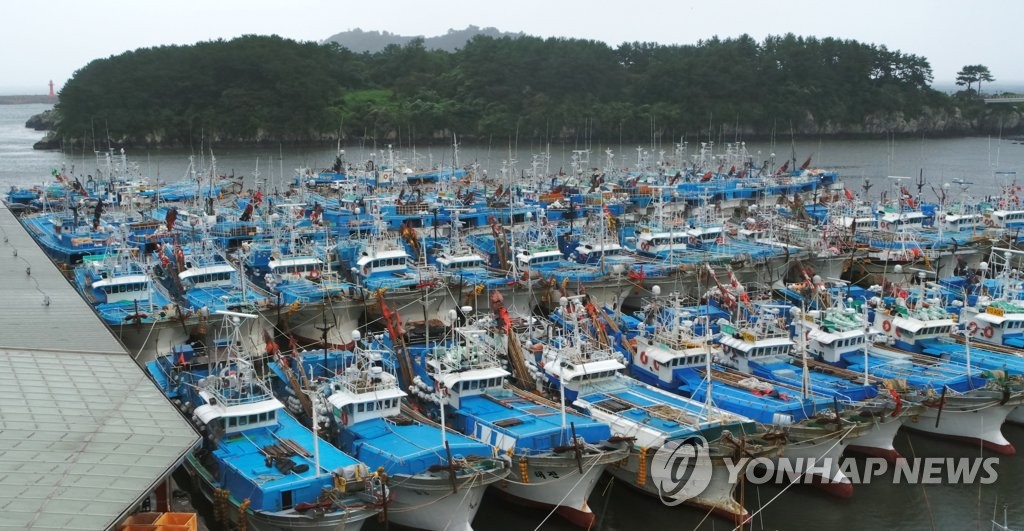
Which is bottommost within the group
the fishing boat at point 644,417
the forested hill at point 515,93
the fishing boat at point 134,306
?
the fishing boat at point 644,417

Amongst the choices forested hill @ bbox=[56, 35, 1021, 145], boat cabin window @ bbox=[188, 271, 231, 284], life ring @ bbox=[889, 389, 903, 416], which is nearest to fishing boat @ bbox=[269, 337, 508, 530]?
life ring @ bbox=[889, 389, 903, 416]

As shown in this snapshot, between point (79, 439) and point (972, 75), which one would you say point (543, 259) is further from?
point (972, 75)

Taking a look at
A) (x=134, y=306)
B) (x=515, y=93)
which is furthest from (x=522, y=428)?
(x=515, y=93)

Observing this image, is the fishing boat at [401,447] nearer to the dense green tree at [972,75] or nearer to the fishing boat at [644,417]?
the fishing boat at [644,417]

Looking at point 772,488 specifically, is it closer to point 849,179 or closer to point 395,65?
point 849,179

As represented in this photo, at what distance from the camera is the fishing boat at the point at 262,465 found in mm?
23688

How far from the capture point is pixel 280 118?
15075cm

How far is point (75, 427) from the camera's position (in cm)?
2111

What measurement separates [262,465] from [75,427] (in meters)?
5.31

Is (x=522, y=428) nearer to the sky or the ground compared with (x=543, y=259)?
nearer to the ground

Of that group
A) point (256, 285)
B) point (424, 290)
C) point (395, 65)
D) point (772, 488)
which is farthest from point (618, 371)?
point (395, 65)

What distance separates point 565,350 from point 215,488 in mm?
12166

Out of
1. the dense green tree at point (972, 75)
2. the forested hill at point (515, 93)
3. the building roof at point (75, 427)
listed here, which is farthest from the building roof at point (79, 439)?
the dense green tree at point (972, 75)

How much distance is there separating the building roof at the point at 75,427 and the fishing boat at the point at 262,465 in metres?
2.45
